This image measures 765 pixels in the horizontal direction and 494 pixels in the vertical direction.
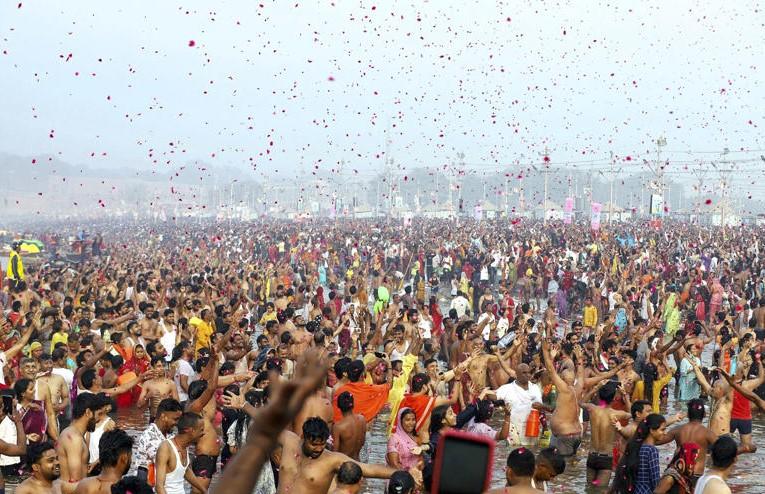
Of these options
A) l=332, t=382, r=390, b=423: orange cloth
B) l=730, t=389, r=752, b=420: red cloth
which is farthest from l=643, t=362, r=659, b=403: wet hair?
l=332, t=382, r=390, b=423: orange cloth

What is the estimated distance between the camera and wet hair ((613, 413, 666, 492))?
21.9 ft

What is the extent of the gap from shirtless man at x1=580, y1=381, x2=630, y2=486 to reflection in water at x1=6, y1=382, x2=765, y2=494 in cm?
23

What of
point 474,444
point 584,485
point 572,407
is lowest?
point 584,485

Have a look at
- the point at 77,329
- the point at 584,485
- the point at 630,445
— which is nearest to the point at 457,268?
the point at 77,329

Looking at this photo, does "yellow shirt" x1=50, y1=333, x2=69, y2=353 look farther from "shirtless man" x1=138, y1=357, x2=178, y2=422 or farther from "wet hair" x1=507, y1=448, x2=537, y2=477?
"wet hair" x1=507, y1=448, x2=537, y2=477

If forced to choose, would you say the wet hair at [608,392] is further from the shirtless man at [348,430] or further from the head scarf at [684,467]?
the shirtless man at [348,430]

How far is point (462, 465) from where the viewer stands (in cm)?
184

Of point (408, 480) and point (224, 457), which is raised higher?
point (408, 480)

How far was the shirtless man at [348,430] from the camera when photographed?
7.39 meters

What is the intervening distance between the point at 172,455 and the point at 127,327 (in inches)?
257

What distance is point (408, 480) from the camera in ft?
18.6

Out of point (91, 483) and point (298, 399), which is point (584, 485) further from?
point (298, 399)

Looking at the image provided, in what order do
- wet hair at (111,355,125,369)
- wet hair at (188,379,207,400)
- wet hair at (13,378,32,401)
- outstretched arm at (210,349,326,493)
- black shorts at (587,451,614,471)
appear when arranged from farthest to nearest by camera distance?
1. wet hair at (111,355,125,369)
2. black shorts at (587,451,614,471)
3. wet hair at (13,378,32,401)
4. wet hair at (188,379,207,400)
5. outstretched arm at (210,349,326,493)

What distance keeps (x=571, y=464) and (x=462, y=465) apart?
8617 millimetres
